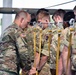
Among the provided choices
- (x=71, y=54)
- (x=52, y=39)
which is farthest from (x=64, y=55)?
(x=52, y=39)

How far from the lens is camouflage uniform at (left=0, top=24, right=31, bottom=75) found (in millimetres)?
4762

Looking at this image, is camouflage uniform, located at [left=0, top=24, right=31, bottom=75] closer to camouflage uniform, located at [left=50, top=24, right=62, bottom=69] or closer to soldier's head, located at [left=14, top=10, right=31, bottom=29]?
soldier's head, located at [left=14, top=10, right=31, bottom=29]

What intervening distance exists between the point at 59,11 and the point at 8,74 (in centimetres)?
159

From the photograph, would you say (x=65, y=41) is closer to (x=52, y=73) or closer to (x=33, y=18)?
(x=52, y=73)

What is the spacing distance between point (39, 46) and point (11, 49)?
2.18ft

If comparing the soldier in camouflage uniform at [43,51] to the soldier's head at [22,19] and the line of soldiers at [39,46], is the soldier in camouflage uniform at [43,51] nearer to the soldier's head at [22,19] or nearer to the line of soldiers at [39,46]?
the line of soldiers at [39,46]

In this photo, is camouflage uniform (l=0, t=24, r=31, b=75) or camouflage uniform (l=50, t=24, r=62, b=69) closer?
camouflage uniform (l=0, t=24, r=31, b=75)

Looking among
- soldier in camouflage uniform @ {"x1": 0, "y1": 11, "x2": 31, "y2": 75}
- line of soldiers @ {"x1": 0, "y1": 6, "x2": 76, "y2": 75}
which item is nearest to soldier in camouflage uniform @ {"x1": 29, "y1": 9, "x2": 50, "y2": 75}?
line of soldiers @ {"x1": 0, "y1": 6, "x2": 76, "y2": 75}

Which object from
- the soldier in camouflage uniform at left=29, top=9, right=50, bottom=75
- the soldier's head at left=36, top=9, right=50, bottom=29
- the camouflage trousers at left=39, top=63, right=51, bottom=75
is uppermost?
the soldier's head at left=36, top=9, right=50, bottom=29

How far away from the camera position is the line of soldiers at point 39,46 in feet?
14.5

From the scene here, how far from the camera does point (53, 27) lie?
542cm

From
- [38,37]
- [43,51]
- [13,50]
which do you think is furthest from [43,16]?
[13,50]

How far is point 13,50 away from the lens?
4.80m

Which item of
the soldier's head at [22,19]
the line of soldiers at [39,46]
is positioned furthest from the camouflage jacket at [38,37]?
the soldier's head at [22,19]
